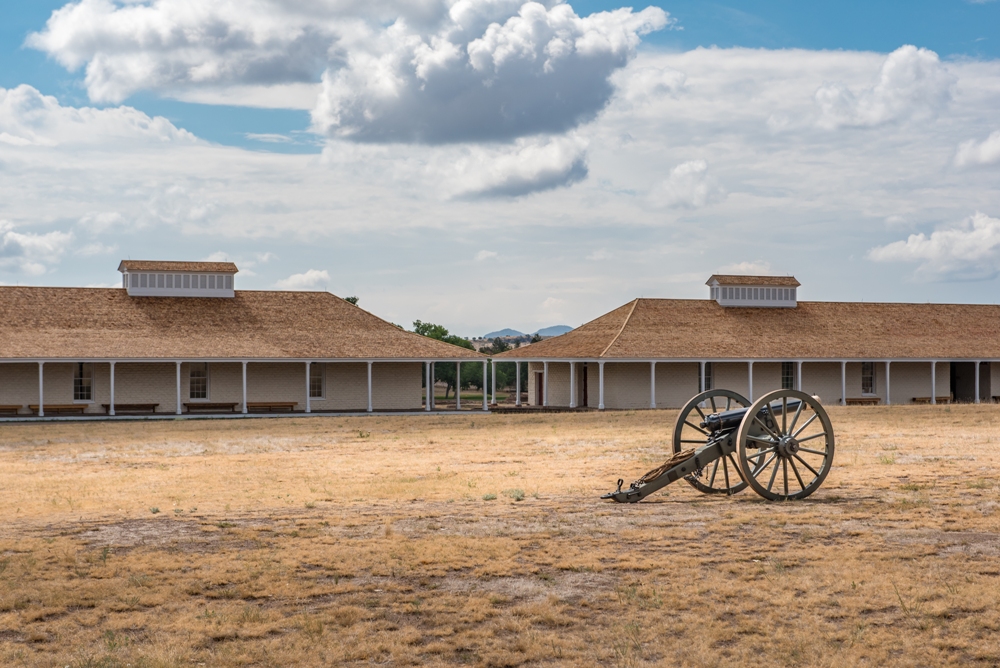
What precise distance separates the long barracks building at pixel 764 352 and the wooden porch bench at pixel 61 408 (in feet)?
56.5

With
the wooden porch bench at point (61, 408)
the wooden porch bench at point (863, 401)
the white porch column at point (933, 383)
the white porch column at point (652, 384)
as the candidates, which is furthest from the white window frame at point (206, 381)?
the white porch column at point (933, 383)

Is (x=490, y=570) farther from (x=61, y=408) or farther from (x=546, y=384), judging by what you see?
(x=546, y=384)

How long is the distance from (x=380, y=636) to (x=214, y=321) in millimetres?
33833

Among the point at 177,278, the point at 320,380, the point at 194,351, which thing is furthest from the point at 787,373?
the point at 177,278

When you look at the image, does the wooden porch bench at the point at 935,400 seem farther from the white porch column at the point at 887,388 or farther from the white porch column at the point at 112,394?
the white porch column at the point at 112,394

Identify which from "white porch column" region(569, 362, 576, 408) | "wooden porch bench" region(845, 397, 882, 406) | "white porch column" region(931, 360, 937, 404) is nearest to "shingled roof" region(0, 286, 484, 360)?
"white porch column" region(569, 362, 576, 408)

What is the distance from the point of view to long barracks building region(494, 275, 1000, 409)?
42344 mm

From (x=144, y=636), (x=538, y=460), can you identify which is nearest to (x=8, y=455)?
(x=538, y=460)

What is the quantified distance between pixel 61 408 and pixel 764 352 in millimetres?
27388

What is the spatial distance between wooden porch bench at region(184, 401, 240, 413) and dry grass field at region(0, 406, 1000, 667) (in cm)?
1945

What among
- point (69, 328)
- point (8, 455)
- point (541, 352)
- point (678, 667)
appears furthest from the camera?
point (541, 352)

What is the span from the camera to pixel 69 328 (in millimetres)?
37469

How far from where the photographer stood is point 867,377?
4569cm

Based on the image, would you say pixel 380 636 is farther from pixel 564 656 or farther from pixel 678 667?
pixel 678 667
